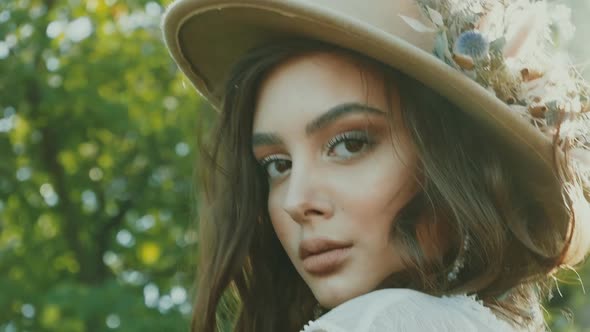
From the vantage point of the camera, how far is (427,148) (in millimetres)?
2330

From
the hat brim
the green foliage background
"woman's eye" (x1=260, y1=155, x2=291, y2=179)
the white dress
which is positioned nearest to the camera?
the white dress

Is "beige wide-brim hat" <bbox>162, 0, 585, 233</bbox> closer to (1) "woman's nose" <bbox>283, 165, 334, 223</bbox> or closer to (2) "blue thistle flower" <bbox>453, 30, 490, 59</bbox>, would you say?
(2) "blue thistle flower" <bbox>453, 30, 490, 59</bbox>

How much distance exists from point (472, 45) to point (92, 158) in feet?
26.4

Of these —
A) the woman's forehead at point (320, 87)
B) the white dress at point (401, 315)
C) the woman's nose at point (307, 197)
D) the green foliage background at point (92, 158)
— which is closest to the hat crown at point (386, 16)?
the woman's forehead at point (320, 87)

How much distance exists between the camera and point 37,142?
9.84m

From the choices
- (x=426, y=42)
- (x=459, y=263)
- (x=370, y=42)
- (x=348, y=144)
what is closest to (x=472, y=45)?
(x=426, y=42)

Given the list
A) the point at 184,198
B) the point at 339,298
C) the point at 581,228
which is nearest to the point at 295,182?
the point at 339,298

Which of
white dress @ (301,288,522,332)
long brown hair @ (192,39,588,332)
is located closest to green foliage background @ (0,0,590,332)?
long brown hair @ (192,39,588,332)

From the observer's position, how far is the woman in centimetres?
229

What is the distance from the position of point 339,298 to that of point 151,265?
717 cm

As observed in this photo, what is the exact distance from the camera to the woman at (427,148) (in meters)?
2.29

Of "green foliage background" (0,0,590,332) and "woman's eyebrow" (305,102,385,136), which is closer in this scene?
"woman's eyebrow" (305,102,385,136)

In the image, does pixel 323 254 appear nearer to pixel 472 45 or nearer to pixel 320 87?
pixel 320 87

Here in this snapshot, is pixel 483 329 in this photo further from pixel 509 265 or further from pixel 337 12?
pixel 337 12
